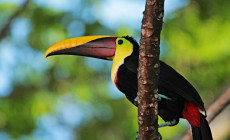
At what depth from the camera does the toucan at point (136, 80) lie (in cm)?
346

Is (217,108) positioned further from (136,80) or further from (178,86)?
(136,80)

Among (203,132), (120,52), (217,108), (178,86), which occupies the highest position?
(120,52)

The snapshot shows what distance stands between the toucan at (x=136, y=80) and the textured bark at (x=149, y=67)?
0.46 metres

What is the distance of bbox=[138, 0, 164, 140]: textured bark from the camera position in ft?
8.39

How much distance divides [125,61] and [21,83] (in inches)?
176

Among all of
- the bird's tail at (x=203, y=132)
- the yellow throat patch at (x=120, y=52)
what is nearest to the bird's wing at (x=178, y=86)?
the bird's tail at (x=203, y=132)

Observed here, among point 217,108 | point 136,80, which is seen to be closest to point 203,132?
point 136,80

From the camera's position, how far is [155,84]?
2809 millimetres

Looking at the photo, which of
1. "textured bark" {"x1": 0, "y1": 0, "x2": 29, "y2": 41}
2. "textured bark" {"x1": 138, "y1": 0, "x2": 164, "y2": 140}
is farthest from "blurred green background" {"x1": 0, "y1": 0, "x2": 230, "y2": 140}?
"textured bark" {"x1": 138, "y1": 0, "x2": 164, "y2": 140}

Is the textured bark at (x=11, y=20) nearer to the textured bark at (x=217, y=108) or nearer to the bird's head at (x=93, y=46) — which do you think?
the bird's head at (x=93, y=46)

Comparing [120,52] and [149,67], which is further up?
[120,52]

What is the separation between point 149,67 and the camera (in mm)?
2732

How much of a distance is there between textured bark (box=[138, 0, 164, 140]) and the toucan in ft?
1.51

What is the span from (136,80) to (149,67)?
2.76 feet
